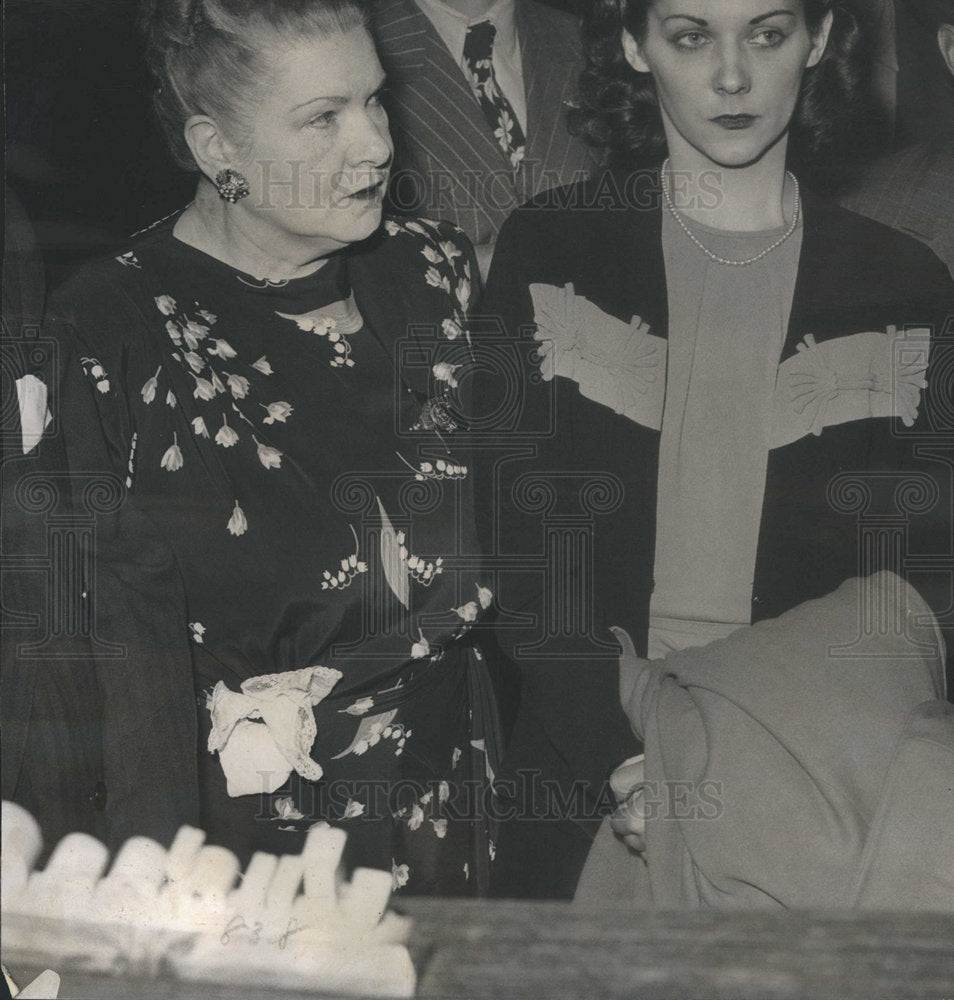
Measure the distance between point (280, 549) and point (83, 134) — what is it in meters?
0.75

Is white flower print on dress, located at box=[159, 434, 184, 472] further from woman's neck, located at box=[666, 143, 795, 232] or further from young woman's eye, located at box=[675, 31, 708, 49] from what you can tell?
young woman's eye, located at box=[675, 31, 708, 49]

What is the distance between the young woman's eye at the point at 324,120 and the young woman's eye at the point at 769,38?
2.26 ft

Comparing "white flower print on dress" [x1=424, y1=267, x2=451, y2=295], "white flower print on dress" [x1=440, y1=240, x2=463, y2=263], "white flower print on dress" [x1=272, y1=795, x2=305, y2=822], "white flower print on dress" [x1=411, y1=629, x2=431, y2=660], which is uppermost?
"white flower print on dress" [x1=440, y1=240, x2=463, y2=263]

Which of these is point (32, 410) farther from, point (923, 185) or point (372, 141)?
point (923, 185)

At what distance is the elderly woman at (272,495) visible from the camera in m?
1.97

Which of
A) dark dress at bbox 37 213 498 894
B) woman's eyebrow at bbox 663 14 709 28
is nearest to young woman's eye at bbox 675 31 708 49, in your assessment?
woman's eyebrow at bbox 663 14 709 28

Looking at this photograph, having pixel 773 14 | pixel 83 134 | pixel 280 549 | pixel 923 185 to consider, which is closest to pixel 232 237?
pixel 83 134

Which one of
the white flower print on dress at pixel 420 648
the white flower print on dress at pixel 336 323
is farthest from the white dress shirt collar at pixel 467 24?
the white flower print on dress at pixel 420 648

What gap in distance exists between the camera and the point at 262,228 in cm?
201

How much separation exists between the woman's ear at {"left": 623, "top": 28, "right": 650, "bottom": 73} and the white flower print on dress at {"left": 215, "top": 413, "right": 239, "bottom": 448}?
0.88 meters

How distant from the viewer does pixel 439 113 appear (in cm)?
204

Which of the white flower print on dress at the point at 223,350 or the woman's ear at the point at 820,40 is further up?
the woman's ear at the point at 820,40

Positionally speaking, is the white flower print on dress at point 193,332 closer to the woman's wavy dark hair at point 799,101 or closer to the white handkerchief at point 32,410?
the white handkerchief at point 32,410

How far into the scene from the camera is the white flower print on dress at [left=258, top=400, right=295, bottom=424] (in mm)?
1994
